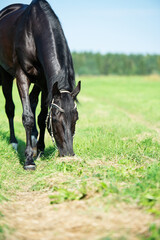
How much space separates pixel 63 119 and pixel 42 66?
1.37m

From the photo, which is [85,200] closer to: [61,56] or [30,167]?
[30,167]

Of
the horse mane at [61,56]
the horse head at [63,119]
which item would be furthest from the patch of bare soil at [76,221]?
the horse mane at [61,56]

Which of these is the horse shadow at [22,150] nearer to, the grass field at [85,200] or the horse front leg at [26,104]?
the horse front leg at [26,104]

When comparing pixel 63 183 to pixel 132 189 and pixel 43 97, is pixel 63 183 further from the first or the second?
pixel 43 97

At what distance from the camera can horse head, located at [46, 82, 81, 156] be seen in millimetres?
4258

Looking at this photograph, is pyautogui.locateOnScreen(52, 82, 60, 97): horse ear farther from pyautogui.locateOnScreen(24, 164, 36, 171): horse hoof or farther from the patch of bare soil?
the patch of bare soil

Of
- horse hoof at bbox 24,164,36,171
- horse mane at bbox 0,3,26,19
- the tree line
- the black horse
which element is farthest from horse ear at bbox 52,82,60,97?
the tree line

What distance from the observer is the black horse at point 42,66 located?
433cm

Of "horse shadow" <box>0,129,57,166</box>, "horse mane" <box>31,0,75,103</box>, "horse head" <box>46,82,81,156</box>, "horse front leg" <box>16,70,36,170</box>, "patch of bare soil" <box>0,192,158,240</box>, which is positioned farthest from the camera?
"horse shadow" <box>0,129,57,166</box>

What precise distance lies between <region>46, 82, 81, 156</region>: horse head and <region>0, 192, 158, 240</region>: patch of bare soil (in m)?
1.39

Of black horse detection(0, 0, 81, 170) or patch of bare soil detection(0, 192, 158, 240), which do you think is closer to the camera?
patch of bare soil detection(0, 192, 158, 240)

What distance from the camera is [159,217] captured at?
7.36 ft

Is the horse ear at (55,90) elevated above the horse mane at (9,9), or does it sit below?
below

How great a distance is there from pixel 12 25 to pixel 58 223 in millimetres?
4770
